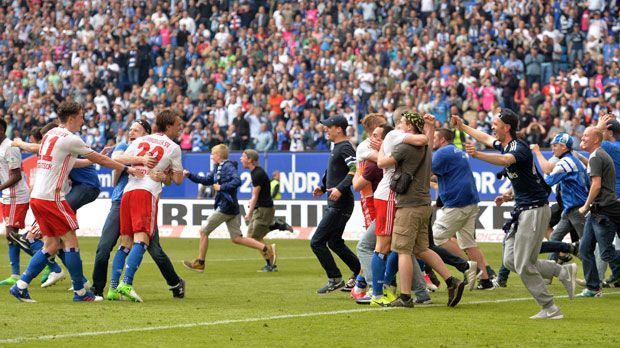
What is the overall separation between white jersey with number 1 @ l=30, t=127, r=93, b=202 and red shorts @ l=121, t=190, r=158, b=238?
0.76 metres

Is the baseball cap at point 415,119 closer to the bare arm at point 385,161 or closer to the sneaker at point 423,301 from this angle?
the bare arm at point 385,161

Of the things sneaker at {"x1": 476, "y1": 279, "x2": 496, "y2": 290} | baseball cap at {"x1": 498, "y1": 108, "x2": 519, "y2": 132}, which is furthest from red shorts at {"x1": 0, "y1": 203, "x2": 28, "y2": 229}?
baseball cap at {"x1": 498, "y1": 108, "x2": 519, "y2": 132}

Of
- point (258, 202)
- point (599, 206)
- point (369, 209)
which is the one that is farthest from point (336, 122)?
point (258, 202)

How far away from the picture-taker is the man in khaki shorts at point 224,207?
19.1 metres

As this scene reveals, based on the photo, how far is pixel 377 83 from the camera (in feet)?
108

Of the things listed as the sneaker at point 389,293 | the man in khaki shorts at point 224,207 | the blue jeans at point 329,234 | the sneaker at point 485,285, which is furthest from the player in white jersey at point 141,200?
the man in khaki shorts at point 224,207

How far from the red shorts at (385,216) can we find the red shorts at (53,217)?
346 cm

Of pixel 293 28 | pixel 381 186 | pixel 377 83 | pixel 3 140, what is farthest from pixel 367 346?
pixel 293 28

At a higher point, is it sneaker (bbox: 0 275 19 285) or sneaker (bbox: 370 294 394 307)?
sneaker (bbox: 370 294 394 307)

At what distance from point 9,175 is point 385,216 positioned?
19.0 ft

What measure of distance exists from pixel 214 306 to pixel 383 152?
2565mm

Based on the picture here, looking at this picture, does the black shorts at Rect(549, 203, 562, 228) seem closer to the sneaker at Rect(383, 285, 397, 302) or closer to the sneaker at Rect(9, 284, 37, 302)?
the sneaker at Rect(383, 285, 397, 302)

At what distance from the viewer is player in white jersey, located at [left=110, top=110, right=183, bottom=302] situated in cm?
1362

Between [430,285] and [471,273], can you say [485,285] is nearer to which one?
[430,285]
